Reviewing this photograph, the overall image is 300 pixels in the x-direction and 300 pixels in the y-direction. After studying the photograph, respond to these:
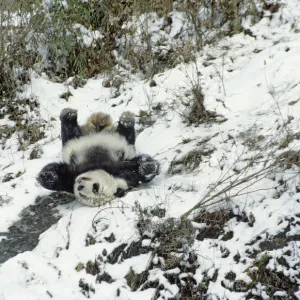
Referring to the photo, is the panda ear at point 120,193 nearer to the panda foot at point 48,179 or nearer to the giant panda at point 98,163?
the giant panda at point 98,163

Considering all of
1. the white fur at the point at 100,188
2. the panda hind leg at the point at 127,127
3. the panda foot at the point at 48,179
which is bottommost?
the white fur at the point at 100,188

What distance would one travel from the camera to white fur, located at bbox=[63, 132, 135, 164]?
575 centimetres

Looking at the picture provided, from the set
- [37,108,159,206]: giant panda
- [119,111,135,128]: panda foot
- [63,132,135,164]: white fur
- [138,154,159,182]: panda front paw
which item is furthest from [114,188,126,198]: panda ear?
[119,111,135,128]: panda foot

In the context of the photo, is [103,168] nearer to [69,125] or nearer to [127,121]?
[127,121]

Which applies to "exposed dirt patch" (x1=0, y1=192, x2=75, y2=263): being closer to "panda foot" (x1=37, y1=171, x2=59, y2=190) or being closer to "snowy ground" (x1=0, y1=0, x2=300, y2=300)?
"snowy ground" (x1=0, y1=0, x2=300, y2=300)

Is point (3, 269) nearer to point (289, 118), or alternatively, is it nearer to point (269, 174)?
point (269, 174)

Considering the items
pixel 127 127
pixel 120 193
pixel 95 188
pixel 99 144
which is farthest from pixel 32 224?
pixel 127 127

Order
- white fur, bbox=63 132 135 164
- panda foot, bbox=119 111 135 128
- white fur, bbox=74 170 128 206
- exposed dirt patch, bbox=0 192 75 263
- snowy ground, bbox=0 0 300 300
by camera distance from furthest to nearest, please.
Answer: panda foot, bbox=119 111 135 128, white fur, bbox=63 132 135 164, white fur, bbox=74 170 128 206, exposed dirt patch, bbox=0 192 75 263, snowy ground, bbox=0 0 300 300

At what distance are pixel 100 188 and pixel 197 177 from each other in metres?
1.02

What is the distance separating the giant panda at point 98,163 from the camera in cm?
514

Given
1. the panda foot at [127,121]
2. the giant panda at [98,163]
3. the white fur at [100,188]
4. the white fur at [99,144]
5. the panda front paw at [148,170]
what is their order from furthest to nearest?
the panda foot at [127,121]
the white fur at [99,144]
the panda front paw at [148,170]
the giant panda at [98,163]
the white fur at [100,188]

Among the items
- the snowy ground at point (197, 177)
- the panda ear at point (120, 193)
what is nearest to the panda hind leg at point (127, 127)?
the snowy ground at point (197, 177)

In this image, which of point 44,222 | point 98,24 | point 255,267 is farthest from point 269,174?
point 98,24

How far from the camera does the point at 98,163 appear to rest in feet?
18.1
